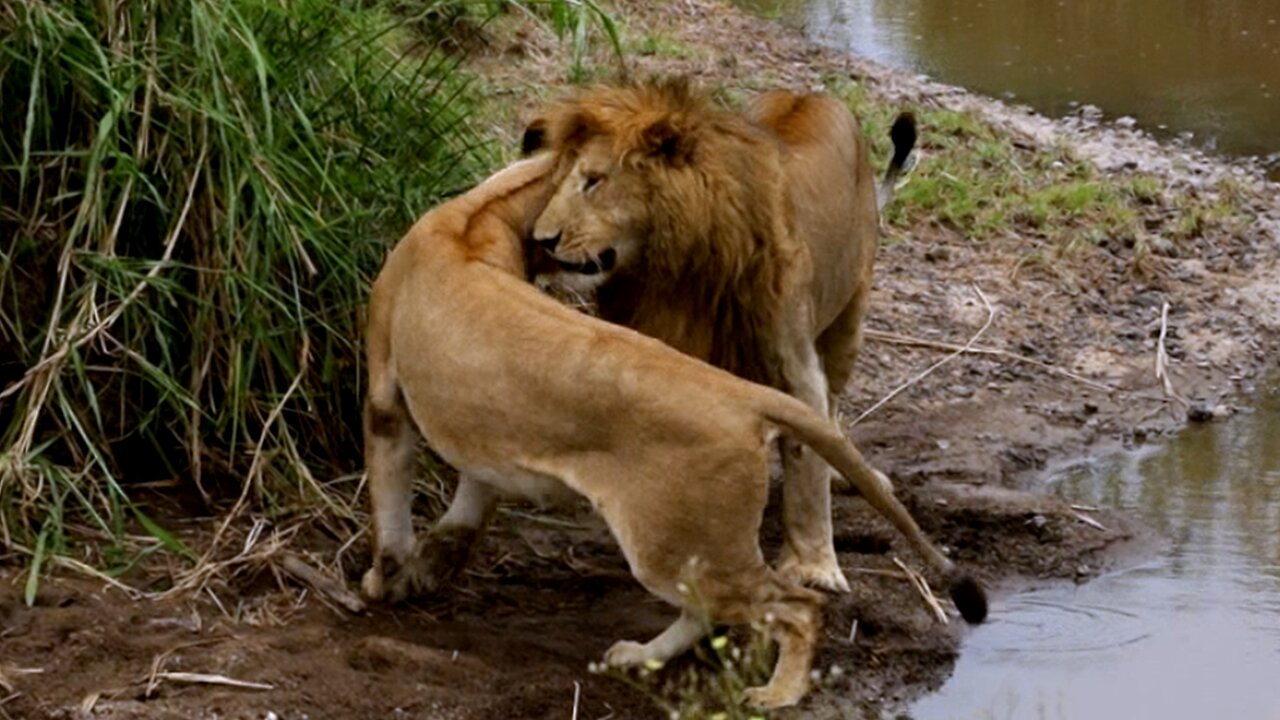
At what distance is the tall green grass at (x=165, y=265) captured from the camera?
5.18 m

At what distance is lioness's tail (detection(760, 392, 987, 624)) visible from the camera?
4414mm

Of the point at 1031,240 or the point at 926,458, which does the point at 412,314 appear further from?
the point at 1031,240

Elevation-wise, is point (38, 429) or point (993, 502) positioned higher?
point (38, 429)

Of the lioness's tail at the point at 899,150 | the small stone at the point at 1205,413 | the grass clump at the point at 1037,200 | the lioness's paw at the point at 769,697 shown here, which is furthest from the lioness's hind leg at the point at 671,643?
the grass clump at the point at 1037,200

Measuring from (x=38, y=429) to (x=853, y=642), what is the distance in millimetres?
1817

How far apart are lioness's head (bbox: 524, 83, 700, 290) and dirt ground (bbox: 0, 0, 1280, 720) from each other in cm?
78

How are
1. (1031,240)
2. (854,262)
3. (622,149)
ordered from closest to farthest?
(622,149) → (854,262) → (1031,240)

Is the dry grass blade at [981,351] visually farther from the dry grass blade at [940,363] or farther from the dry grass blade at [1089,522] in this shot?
the dry grass blade at [1089,522]

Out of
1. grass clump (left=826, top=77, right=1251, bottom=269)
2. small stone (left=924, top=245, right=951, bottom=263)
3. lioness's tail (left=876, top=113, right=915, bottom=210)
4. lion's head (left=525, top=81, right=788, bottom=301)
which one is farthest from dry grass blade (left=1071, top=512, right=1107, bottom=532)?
grass clump (left=826, top=77, right=1251, bottom=269)

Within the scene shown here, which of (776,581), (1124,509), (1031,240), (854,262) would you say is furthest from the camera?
(1031,240)

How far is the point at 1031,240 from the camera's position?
26.7 feet

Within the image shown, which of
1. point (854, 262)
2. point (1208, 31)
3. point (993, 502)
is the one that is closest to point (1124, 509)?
point (993, 502)

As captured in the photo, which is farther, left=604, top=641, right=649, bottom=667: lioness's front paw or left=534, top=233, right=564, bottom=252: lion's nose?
left=534, top=233, right=564, bottom=252: lion's nose

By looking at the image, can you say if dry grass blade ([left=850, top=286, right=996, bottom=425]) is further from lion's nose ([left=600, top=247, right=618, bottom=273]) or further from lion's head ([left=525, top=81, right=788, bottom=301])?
lion's nose ([left=600, top=247, right=618, bottom=273])
